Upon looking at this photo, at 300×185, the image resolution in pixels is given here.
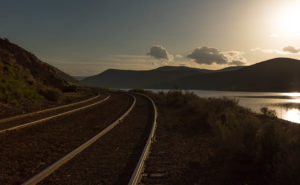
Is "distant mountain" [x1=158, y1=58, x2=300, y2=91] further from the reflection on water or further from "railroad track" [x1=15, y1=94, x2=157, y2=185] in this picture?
"railroad track" [x1=15, y1=94, x2=157, y2=185]

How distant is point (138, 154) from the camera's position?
6.35 meters

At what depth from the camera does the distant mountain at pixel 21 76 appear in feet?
59.9

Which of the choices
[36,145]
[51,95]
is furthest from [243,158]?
[51,95]

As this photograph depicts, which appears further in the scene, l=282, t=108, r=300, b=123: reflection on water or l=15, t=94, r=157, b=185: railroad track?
l=282, t=108, r=300, b=123: reflection on water

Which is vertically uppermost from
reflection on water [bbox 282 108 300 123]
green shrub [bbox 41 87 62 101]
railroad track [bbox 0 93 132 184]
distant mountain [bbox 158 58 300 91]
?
distant mountain [bbox 158 58 300 91]

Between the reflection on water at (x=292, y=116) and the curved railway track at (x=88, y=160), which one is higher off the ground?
the curved railway track at (x=88, y=160)

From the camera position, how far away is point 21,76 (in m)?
22.8

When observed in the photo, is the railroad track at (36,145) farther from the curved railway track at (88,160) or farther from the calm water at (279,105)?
the calm water at (279,105)

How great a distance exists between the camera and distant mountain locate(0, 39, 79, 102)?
1825cm

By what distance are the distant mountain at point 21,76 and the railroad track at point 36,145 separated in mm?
8789

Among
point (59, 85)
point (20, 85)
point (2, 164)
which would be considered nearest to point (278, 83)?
point (59, 85)

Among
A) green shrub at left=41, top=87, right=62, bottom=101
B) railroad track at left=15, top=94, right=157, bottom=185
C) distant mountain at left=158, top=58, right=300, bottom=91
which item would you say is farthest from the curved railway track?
distant mountain at left=158, top=58, right=300, bottom=91

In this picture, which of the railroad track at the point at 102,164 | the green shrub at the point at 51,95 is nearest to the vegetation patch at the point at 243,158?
the railroad track at the point at 102,164

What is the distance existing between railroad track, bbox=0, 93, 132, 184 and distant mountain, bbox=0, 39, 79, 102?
8789mm
